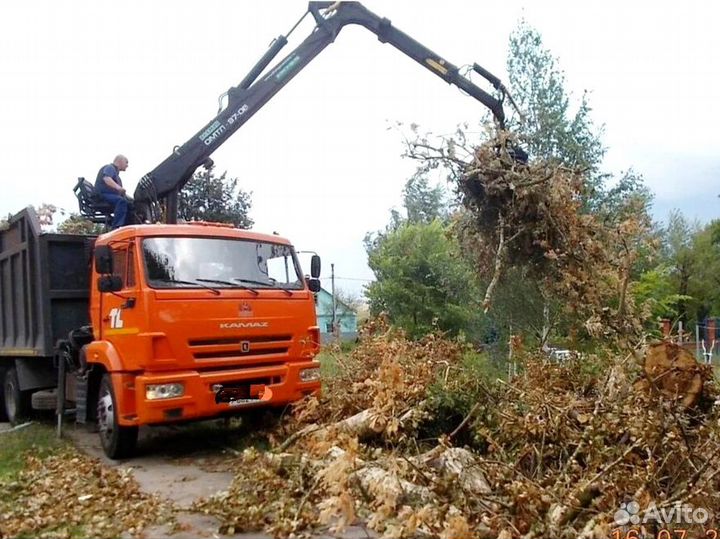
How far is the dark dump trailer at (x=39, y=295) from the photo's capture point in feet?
26.0

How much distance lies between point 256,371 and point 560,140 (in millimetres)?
14911

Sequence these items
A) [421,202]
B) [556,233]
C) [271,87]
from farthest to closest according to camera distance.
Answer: [421,202], [271,87], [556,233]

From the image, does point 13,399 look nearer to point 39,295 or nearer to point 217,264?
point 39,295

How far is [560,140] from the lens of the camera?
1933cm

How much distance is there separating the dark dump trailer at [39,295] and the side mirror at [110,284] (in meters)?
1.10

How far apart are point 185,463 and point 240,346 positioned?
1289 mm

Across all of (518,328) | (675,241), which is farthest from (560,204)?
(675,241)

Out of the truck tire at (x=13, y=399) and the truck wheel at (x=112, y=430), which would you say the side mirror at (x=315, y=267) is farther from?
the truck tire at (x=13, y=399)

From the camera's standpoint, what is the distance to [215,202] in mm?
25031

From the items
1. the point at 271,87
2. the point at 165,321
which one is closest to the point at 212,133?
the point at 271,87

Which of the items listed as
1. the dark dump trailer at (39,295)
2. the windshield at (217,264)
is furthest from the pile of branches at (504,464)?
the dark dump trailer at (39,295)

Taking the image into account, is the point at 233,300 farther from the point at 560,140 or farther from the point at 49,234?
the point at 560,140

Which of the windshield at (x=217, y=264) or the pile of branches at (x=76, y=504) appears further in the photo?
the windshield at (x=217, y=264)

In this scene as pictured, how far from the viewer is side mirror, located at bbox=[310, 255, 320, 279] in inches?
324
